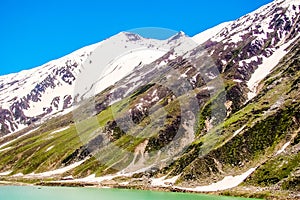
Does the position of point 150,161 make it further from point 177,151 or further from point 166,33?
point 166,33

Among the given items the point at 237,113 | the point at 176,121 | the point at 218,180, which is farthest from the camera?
the point at 176,121

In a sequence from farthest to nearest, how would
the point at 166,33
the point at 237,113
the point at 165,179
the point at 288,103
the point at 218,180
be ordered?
the point at 237,113 → the point at 288,103 → the point at 165,179 → the point at 218,180 → the point at 166,33

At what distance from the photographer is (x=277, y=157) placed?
405 feet

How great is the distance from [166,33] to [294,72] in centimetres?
13710

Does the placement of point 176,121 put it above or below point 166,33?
below

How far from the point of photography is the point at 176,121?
19225 centimetres

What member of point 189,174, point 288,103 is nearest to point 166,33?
point 189,174

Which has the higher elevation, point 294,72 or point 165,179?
point 294,72

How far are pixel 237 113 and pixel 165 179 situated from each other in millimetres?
50332

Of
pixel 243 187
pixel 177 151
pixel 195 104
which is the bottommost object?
pixel 243 187

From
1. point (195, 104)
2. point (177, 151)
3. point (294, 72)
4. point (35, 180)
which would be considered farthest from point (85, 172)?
point (294, 72)

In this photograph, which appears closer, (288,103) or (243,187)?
(243,187)

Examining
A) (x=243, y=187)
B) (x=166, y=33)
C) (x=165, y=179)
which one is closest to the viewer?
(x=166, y=33)

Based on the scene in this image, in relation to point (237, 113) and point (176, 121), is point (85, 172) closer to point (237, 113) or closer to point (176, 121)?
point (176, 121)
